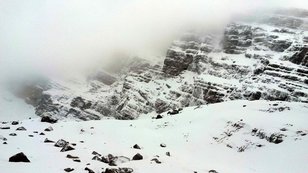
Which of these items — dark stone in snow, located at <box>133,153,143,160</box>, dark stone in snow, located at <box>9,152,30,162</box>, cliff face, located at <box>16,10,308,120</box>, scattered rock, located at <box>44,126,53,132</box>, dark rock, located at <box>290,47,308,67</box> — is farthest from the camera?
dark rock, located at <box>290,47,308,67</box>

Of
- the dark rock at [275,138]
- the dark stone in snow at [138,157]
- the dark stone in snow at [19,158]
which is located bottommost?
the dark rock at [275,138]

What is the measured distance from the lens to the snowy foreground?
22562 millimetres

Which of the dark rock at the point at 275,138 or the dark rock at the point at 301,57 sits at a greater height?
the dark rock at the point at 275,138

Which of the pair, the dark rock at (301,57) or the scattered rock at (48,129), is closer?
the scattered rock at (48,129)

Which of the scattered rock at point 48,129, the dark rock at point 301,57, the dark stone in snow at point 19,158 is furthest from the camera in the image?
the dark rock at point 301,57

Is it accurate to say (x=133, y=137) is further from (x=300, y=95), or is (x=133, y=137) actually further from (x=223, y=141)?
(x=300, y=95)

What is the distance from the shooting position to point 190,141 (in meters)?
34.6

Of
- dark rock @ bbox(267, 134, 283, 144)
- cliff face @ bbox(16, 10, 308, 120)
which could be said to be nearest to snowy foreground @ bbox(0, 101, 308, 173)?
dark rock @ bbox(267, 134, 283, 144)

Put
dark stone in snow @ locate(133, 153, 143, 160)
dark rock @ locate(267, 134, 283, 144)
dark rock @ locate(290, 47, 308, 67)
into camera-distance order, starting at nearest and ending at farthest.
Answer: dark stone in snow @ locate(133, 153, 143, 160)
dark rock @ locate(267, 134, 283, 144)
dark rock @ locate(290, 47, 308, 67)

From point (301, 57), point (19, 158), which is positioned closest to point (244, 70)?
point (301, 57)

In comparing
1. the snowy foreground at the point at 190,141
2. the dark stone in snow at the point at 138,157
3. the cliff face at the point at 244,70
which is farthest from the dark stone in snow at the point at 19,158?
the cliff face at the point at 244,70

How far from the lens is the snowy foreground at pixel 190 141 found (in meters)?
22.6

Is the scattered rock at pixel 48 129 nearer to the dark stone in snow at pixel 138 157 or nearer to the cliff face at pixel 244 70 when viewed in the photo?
the dark stone in snow at pixel 138 157

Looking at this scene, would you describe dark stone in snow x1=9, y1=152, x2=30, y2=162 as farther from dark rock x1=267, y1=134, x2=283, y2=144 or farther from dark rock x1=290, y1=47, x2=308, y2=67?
dark rock x1=290, y1=47, x2=308, y2=67
